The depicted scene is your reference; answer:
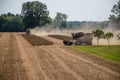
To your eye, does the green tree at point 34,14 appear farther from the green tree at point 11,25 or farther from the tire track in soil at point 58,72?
the tire track in soil at point 58,72

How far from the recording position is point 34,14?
119 m

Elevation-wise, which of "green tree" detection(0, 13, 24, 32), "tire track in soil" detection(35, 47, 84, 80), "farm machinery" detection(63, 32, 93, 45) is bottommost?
"tire track in soil" detection(35, 47, 84, 80)

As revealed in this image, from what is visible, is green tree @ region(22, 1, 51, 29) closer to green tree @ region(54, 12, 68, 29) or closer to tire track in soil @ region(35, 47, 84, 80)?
green tree @ region(54, 12, 68, 29)

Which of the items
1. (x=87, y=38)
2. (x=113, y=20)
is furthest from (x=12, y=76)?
(x=113, y=20)

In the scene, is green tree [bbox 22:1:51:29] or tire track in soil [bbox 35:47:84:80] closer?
tire track in soil [bbox 35:47:84:80]

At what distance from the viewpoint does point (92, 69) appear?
22.3 meters

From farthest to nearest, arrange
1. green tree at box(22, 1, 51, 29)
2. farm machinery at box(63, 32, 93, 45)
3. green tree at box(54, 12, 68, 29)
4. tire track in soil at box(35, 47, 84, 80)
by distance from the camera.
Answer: green tree at box(54, 12, 68, 29) → green tree at box(22, 1, 51, 29) → farm machinery at box(63, 32, 93, 45) → tire track in soil at box(35, 47, 84, 80)

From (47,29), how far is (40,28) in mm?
7687

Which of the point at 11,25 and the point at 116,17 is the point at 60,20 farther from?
the point at 116,17

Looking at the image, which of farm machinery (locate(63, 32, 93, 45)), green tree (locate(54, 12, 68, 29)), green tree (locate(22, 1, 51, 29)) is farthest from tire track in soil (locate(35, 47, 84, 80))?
green tree (locate(54, 12, 68, 29))

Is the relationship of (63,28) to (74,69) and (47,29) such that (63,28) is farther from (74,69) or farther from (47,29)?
(74,69)

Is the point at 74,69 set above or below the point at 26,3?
below

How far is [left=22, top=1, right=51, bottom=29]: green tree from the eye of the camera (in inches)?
4620

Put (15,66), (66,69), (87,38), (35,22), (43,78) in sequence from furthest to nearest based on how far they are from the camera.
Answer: (35,22) → (87,38) → (15,66) → (66,69) → (43,78)
